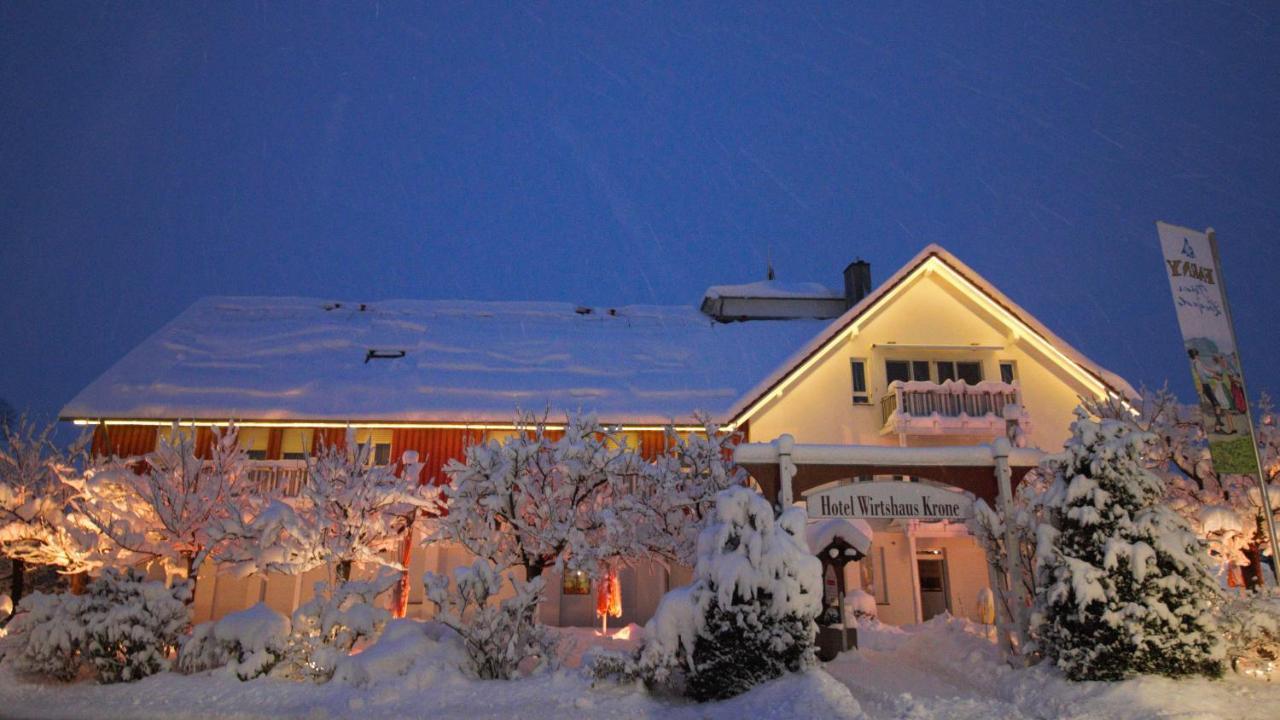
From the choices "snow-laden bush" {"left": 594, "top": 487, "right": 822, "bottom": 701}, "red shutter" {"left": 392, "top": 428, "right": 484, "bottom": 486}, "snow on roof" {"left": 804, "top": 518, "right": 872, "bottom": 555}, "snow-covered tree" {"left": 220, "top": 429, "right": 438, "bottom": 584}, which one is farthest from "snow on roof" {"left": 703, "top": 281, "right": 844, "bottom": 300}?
"snow-laden bush" {"left": 594, "top": 487, "right": 822, "bottom": 701}

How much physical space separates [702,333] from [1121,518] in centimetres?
1814

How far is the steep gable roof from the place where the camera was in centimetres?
2192

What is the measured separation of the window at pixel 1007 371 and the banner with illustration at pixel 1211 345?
9.33 m

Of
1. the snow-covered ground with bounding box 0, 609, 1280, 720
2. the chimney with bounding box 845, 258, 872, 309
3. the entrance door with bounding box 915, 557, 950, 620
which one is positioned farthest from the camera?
the chimney with bounding box 845, 258, 872, 309

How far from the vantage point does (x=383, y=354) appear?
26703 millimetres

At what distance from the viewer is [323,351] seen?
2667cm

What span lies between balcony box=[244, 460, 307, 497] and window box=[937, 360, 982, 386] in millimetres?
17361

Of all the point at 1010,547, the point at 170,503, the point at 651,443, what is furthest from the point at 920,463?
the point at 170,503

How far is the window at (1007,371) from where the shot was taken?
2464 centimetres

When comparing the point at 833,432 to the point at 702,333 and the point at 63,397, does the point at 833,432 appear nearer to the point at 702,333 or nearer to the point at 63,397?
the point at 702,333

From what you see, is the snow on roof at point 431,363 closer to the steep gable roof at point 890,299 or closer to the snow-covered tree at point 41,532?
the steep gable roof at point 890,299

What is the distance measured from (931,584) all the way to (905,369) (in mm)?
6193

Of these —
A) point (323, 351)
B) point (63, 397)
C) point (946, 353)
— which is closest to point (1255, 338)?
point (946, 353)

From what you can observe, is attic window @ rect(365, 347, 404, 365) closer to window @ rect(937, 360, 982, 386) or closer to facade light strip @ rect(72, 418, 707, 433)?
facade light strip @ rect(72, 418, 707, 433)
